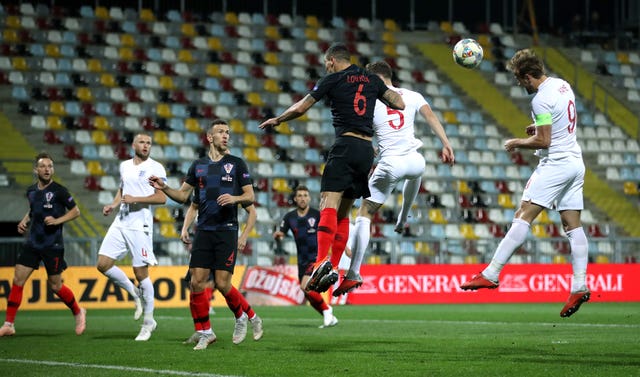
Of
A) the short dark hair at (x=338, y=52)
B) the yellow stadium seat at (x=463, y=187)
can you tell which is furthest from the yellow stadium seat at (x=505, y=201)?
the short dark hair at (x=338, y=52)

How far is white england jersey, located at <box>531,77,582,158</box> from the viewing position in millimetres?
10141

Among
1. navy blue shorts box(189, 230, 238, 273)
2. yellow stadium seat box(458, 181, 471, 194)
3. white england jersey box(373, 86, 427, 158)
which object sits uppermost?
white england jersey box(373, 86, 427, 158)

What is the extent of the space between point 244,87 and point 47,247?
17.9 meters

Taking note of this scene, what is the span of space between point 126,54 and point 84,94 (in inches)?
87.2

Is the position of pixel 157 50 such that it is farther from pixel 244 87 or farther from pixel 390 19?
pixel 390 19

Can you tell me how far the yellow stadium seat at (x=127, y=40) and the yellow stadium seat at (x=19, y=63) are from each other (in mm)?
2993

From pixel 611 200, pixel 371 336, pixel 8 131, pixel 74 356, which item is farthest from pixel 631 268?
pixel 74 356

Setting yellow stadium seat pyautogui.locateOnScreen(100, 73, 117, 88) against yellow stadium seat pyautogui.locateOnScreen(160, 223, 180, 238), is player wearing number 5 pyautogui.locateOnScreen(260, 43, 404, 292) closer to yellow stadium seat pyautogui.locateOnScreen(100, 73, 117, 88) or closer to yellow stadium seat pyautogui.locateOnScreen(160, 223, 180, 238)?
yellow stadium seat pyautogui.locateOnScreen(160, 223, 180, 238)

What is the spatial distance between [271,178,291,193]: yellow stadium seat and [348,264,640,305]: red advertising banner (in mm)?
4532

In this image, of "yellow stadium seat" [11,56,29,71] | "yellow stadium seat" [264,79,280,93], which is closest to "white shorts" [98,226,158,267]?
"yellow stadium seat" [11,56,29,71]

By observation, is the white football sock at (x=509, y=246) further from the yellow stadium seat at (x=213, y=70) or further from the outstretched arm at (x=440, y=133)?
the yellow stadium seat at (x=213, y=70)

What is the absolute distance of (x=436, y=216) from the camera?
2873 cm

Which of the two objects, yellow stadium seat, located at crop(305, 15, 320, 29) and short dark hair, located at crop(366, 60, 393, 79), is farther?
yellow stadium seat, located at crop(305, 15, 320, 29)

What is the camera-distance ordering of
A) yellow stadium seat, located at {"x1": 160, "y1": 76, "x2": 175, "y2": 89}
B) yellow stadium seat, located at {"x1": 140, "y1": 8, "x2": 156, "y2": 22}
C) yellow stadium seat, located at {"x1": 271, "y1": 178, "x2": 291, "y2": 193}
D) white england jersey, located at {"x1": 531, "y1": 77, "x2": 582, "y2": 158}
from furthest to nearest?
yellow stadium seat, located at {"x1": 140, "y1": 8, "x2": 156, "y2": 22}
yellow stadium seat, located at {"x1": 160, "y1": 76, "x2": 175, "y2": 89}
yellow stadium seat, located at {"x1": 271, "y1": 178, "x2": 291, "y2": 193}
white england jersey, located at {"x1": 531, "y1": 77, "x2": 582, "y2": 158}
